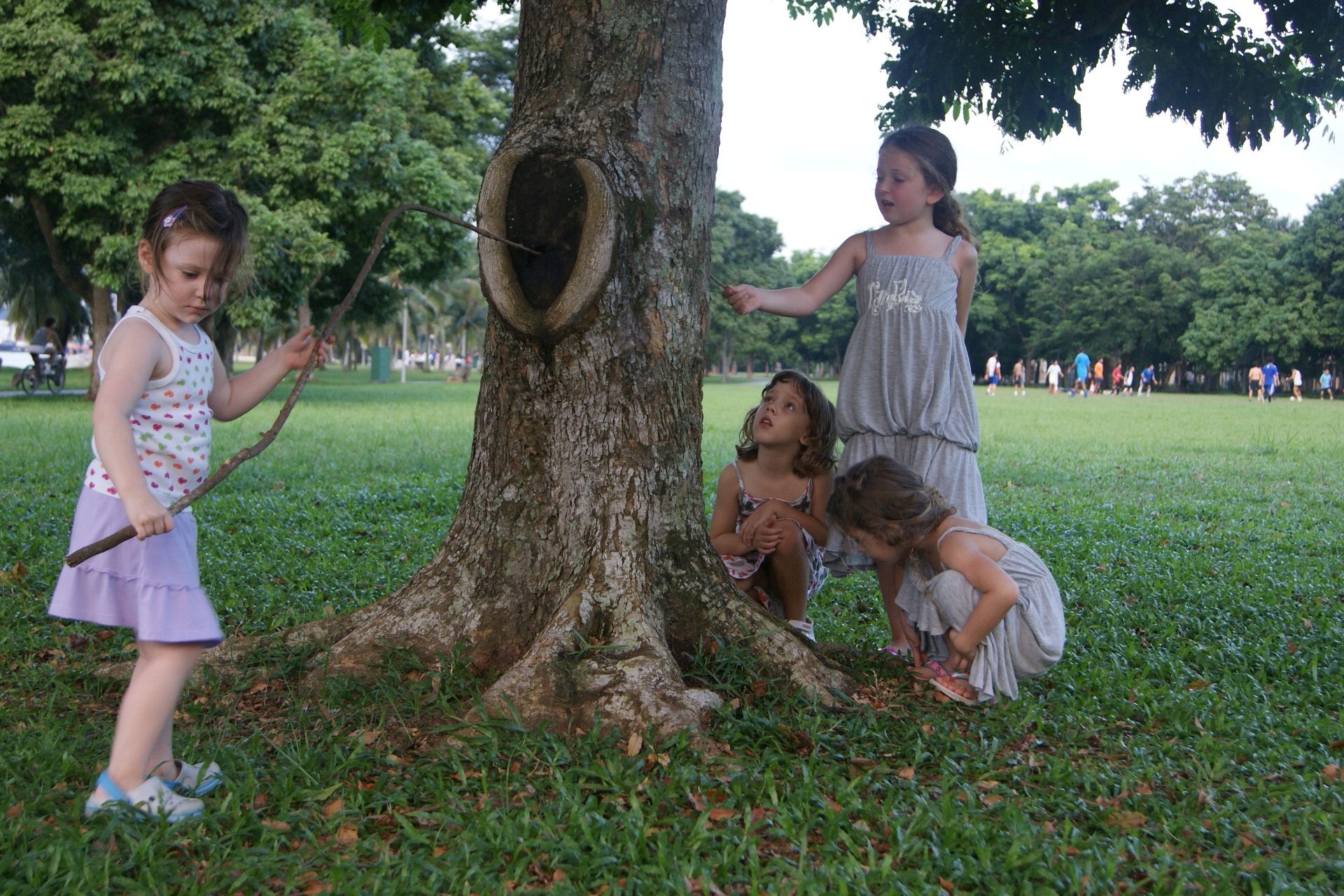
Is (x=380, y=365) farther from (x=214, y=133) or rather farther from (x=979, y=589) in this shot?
(x=979, y=589)

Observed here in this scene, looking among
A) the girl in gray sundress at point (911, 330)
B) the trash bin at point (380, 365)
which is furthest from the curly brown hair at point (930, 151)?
the trash bin at point (380, 365)

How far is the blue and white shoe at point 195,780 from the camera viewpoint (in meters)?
2.96

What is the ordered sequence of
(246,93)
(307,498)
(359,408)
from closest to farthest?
(307,498), (246,93), (359,408)

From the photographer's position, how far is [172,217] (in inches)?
114

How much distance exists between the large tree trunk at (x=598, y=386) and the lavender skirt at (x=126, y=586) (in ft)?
2.95

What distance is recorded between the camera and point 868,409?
Answer: 4.30 meters

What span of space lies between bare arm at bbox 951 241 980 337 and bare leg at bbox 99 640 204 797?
9.36ft

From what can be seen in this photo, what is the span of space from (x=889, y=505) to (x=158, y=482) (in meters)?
2.27

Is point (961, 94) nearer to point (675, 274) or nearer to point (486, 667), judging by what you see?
point (675, 274)

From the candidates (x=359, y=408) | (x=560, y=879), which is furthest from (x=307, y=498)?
Answer: (x=359, y=408)

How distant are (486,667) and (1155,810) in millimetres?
2004

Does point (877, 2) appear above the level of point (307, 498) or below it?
above

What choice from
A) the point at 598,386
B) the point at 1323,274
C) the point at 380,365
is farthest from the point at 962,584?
the point at 1323,274

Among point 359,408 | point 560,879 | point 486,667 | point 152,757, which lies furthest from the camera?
point 359,408
